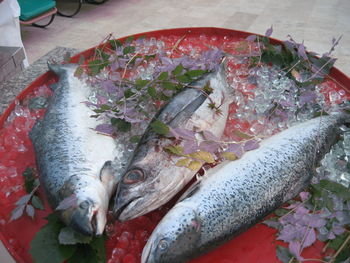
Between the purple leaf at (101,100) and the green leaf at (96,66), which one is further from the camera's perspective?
the green leaf at (96,66)

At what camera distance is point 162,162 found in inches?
38.7

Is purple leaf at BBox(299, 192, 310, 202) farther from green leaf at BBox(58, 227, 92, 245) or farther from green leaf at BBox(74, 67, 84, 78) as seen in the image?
green leaf at BBox(74, 67, 84, 78)

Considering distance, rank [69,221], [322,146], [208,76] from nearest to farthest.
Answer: [69,221], [322,146], [208,76]

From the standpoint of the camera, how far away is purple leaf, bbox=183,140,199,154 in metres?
1.01

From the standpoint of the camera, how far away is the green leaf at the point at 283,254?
2.91ft

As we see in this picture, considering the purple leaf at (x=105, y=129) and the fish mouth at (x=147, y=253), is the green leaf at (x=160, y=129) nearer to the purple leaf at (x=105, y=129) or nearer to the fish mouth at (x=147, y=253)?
the purple leaf at (x=105, y=129)

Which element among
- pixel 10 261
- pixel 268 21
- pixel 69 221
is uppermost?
pixel 69 221

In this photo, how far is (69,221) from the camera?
870mm

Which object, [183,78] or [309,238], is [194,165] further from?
[183,78]

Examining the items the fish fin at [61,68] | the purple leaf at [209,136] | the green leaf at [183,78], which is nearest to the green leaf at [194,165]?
the purple leaf at [209,136]

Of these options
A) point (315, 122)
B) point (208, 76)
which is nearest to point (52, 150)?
point (208, 76)

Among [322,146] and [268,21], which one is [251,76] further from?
[268,21]

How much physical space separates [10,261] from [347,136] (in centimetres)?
130

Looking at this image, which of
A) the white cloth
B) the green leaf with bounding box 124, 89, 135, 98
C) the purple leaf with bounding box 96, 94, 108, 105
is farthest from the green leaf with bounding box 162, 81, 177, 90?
the white cloth
